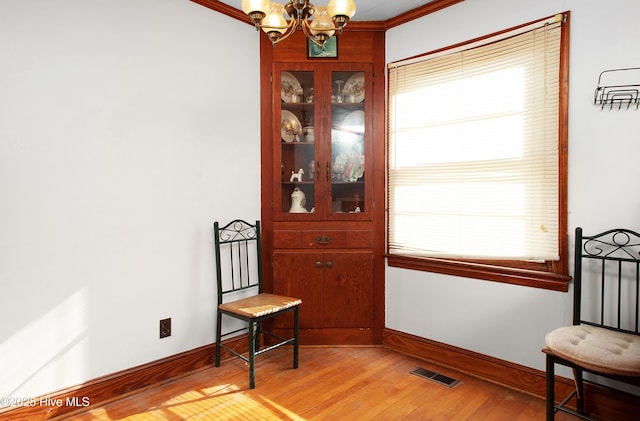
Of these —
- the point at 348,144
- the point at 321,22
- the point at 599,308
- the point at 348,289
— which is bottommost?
the point at 348,289

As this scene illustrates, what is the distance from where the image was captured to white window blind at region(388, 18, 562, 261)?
2326 millimetres

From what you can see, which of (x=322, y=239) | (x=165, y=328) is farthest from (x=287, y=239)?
(x=165, y=328)

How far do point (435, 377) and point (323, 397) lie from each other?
2.53ft

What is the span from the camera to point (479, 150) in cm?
259

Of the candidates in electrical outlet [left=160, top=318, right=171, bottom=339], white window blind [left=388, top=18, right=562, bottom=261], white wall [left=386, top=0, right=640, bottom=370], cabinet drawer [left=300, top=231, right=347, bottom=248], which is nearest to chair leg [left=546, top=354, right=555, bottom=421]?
white wall [left=386, top=0, right=640, bottom=370]

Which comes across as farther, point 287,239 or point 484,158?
point 287,239

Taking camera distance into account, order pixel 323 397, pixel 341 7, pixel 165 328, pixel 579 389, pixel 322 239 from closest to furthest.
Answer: pixel 341 7
pixel 579 389
pixel 323 397
pixel 165 328
pixel 322 239

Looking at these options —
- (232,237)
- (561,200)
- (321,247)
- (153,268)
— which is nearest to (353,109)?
(321,247)

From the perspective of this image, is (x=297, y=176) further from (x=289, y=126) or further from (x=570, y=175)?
(x=570, y=175)

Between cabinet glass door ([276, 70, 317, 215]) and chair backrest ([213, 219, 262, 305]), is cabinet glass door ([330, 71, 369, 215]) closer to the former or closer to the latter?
cabinet glass door ([276, 70, 317, 215])

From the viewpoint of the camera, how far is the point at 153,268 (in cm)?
252

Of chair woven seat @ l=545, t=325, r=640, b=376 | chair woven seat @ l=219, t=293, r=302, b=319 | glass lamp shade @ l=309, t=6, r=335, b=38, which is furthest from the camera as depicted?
chair woven seat @ l=219, t=293, r=302, b=319

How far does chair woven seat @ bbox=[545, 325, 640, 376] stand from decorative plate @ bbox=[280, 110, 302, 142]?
2137mm

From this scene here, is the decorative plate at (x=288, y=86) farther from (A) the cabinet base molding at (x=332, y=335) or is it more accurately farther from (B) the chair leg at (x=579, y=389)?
(B) the chair leg at (x=579, y=389)
